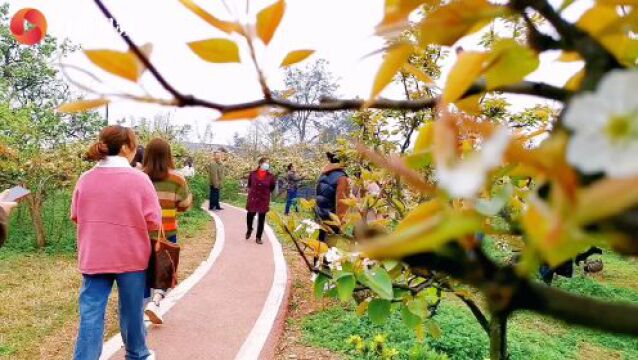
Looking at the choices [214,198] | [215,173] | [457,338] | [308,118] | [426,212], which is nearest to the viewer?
[426,212]

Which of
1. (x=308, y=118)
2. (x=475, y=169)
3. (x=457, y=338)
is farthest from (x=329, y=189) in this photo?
(x=308, y=118)

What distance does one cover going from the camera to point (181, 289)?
5.81m

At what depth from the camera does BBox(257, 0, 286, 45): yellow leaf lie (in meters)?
0.39

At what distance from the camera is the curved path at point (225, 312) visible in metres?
4.01

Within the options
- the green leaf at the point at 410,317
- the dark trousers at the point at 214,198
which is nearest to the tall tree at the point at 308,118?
the dark trousers at the point at 214,198

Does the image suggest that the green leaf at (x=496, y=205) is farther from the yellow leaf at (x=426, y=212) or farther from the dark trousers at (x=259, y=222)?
the dark trousers at (x=259, y=222)

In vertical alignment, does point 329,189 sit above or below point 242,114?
below

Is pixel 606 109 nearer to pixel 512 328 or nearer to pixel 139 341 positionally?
pixel 139 341

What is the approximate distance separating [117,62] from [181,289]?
5.78m

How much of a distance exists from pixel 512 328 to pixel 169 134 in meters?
17.3

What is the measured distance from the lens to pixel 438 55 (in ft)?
16.6

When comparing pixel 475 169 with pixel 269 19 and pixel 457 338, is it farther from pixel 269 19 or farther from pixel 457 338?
pixel 457 338

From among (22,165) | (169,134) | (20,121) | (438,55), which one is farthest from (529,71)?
(169,134)

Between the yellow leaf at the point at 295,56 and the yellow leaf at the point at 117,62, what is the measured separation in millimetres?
140
